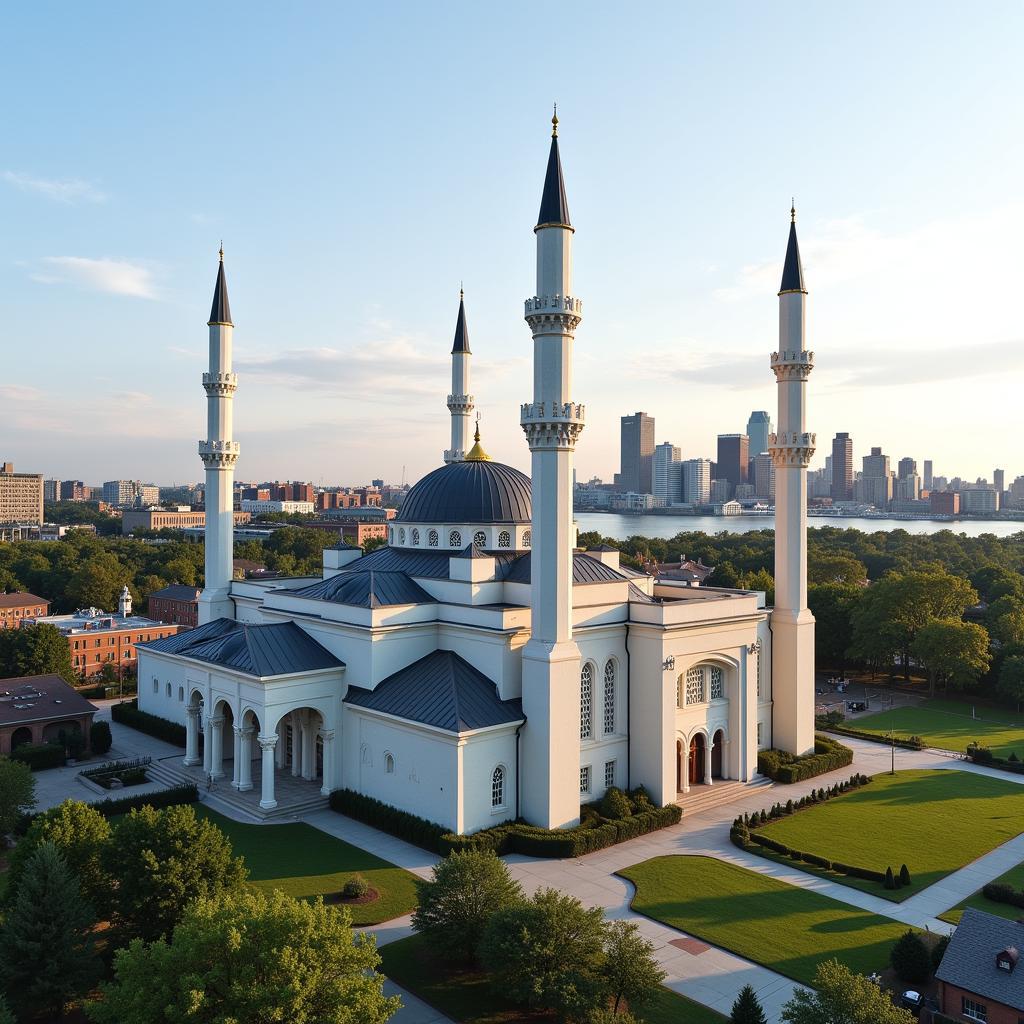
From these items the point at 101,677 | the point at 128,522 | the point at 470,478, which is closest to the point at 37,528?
the point at 128,522

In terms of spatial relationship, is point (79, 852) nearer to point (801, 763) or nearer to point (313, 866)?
point (313, 866)

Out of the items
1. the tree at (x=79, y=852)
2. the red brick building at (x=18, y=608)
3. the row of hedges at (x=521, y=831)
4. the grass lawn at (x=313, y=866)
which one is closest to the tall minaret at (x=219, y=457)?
the grass lawn at (x=313, y=866)

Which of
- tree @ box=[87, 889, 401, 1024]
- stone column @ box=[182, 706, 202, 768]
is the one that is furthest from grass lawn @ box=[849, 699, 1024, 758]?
tree @ box=[87, 889, 401, 1024]

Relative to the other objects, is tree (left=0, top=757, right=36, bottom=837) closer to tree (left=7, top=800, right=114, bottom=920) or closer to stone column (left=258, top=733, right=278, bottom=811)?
tree (left=7, top=800, right=114, bottom=920)

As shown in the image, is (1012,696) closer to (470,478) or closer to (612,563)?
(612,563)

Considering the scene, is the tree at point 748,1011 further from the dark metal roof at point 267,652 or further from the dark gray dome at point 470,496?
the dark gray dome at point 470,496

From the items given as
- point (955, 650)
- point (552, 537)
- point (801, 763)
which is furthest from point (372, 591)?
point (955, 650)
